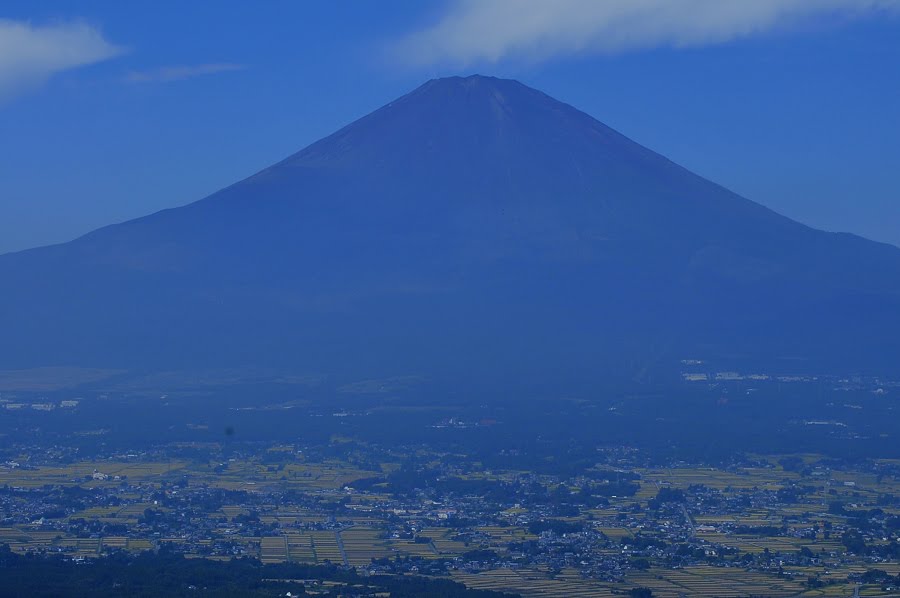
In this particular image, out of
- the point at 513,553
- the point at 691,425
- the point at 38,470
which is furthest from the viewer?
the point at 691,425

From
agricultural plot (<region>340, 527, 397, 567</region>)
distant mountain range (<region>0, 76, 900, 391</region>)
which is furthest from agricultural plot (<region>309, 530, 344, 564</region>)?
distant mountain range (<region>0, 76, 900, 391</region>)

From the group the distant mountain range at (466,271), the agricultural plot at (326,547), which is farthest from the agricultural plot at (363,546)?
the distant mountain range at (466,271)

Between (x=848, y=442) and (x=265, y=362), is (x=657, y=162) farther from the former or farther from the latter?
(x=848, y=442)

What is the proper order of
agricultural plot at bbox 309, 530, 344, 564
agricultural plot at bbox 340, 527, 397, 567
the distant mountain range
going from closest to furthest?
agricultural plot at bbox 309, 530, 344, 564 → agricultural plot at bbox 340, 527, 397, 567 → the distant mountain range

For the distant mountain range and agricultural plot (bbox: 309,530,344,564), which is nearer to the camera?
agricultural plot (bbox: 309,530,344,564)

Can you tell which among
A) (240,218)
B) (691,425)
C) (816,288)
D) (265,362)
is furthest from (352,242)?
(691,425)

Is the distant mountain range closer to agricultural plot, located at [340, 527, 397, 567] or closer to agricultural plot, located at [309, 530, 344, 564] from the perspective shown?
agricultural plot, located at [340, 527, 397, 567]

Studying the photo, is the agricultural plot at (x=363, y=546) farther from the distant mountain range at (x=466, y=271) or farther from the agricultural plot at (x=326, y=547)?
the distant mountain range at (x=466, y=271)

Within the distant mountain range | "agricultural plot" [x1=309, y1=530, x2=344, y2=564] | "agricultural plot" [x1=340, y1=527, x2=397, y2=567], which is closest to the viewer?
"agricultural plot" [x1=309, y1=530, x2=344, y2=564]
